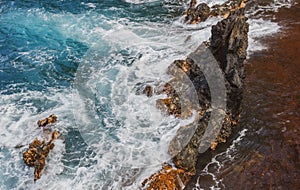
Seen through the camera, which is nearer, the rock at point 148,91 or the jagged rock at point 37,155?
the jagged rock at point 37,155

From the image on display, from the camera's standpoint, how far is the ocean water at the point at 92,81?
9.94m

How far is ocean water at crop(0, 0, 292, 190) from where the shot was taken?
994 centimetres

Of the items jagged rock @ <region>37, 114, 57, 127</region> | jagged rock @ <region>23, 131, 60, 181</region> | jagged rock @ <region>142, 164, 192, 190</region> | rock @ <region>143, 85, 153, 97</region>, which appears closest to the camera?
jagged rock @ <region>142, 164, 192, 190</region>

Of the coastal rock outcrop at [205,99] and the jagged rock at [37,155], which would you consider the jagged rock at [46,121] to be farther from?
the coastal rock outcrop at [205,99]

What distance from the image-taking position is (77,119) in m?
12.0

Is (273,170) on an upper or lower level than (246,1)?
lower

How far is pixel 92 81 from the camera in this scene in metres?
13.9

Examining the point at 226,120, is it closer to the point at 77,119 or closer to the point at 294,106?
the point at 294,106

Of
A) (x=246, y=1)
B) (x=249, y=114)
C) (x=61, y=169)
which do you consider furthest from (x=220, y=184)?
(x=246, y=1)

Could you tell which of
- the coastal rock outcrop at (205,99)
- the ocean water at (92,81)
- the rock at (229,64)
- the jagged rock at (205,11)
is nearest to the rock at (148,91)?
the ocean water at (92,81)

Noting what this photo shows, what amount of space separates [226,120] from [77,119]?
5485 millimetres

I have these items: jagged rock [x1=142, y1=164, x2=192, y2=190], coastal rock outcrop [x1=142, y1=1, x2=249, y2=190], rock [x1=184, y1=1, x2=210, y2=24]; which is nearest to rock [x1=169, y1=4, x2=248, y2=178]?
coastal rock outcrop [x1=142, y1=1, x2=249, y2=190]

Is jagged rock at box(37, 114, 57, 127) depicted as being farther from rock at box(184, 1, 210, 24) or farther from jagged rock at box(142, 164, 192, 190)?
rock at box(184, 1, 210, 24)

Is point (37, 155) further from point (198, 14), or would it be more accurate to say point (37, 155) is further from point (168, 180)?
point (198, 14)
